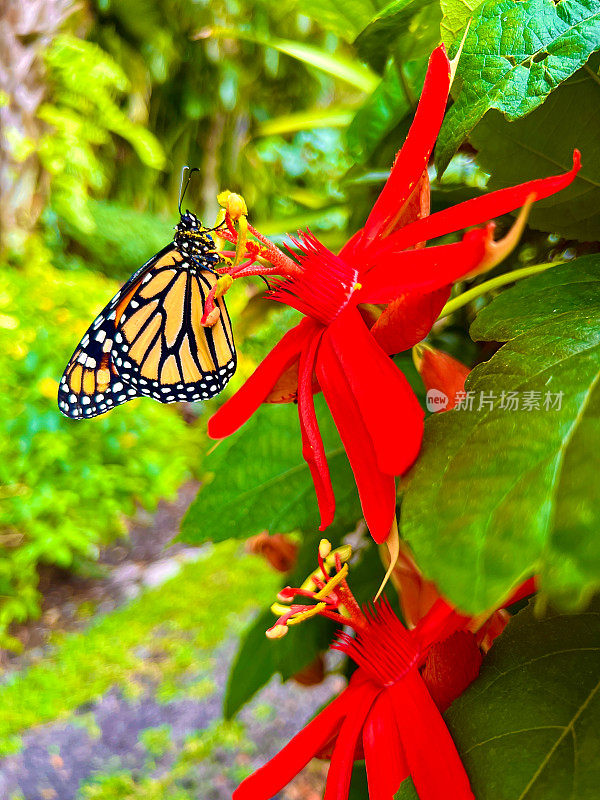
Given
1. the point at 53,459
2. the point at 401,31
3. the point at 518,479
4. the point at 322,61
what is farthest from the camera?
the point at 53,459

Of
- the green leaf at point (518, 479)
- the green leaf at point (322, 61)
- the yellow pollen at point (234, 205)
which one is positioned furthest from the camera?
the green leaf at point (322, 61)

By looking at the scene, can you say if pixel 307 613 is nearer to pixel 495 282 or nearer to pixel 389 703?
pixel 389 703

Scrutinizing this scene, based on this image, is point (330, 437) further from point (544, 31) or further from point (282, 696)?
point (282, 696)

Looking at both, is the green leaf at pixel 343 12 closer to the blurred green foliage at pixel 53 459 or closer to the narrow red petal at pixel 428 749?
the narrow red petal at pixel 428 749

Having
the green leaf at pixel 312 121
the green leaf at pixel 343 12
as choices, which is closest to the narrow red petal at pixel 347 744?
the green leaf at pixel 343 12

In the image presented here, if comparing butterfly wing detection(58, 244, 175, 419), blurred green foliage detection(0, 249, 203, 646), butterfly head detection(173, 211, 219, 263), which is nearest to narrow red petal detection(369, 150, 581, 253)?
butterfly head detection(173, 211, 219, 263)

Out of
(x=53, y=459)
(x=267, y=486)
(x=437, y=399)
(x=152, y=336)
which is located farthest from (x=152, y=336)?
(x=53, y=459)
